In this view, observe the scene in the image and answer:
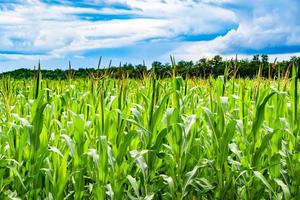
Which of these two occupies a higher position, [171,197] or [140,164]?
[140,164]

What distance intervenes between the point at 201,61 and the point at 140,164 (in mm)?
15738

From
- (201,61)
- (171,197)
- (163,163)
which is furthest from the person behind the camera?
(201,61)

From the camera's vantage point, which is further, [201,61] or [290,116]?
[201,61]

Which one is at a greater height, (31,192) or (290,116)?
(290,116)

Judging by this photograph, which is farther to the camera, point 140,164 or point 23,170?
point 23,170

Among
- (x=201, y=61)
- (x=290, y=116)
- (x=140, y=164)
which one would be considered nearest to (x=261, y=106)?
(x=290, y=116)

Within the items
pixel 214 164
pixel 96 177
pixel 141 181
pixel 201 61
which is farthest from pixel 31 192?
pixel 201 61

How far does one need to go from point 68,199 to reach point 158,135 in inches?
34.6

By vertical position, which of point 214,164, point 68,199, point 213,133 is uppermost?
point 213,133

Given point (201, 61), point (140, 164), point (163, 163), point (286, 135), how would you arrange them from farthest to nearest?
point (201, 61)
point (286, 135)
point (163, 163)
point (140, 164)

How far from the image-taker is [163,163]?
4.13m

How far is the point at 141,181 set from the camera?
3793 mm

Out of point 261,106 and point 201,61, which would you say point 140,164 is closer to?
point 261,106

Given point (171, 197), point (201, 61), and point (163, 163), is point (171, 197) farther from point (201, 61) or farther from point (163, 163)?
point (201, 61)
